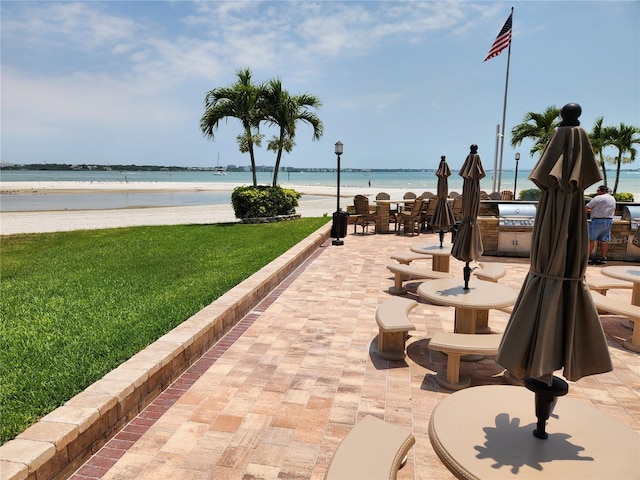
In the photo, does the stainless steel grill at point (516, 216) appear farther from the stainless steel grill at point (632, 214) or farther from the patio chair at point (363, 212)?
the patio chair at point (363, 212)

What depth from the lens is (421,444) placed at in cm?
303

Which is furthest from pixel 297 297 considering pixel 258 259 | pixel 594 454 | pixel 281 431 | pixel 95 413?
pixel 594 454

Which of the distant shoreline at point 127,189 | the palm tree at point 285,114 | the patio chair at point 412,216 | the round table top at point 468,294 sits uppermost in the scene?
the palm tree at point 285,114

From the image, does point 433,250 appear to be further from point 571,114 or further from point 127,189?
point 127,189

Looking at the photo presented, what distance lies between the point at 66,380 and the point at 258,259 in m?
5.39

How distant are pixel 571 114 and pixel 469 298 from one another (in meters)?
2.98

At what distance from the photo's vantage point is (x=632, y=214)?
9.37 m

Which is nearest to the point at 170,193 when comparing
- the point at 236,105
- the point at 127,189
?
the point at 127,189

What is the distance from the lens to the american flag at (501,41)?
18844 mm

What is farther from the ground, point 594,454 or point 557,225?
point 557,225

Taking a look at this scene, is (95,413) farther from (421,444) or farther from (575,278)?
(575,278)

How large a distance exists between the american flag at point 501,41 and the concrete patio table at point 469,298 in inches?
704

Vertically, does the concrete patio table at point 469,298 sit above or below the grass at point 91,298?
above

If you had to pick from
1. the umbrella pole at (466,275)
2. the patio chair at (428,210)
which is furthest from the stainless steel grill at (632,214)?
the umbrella pole at (466,275)
